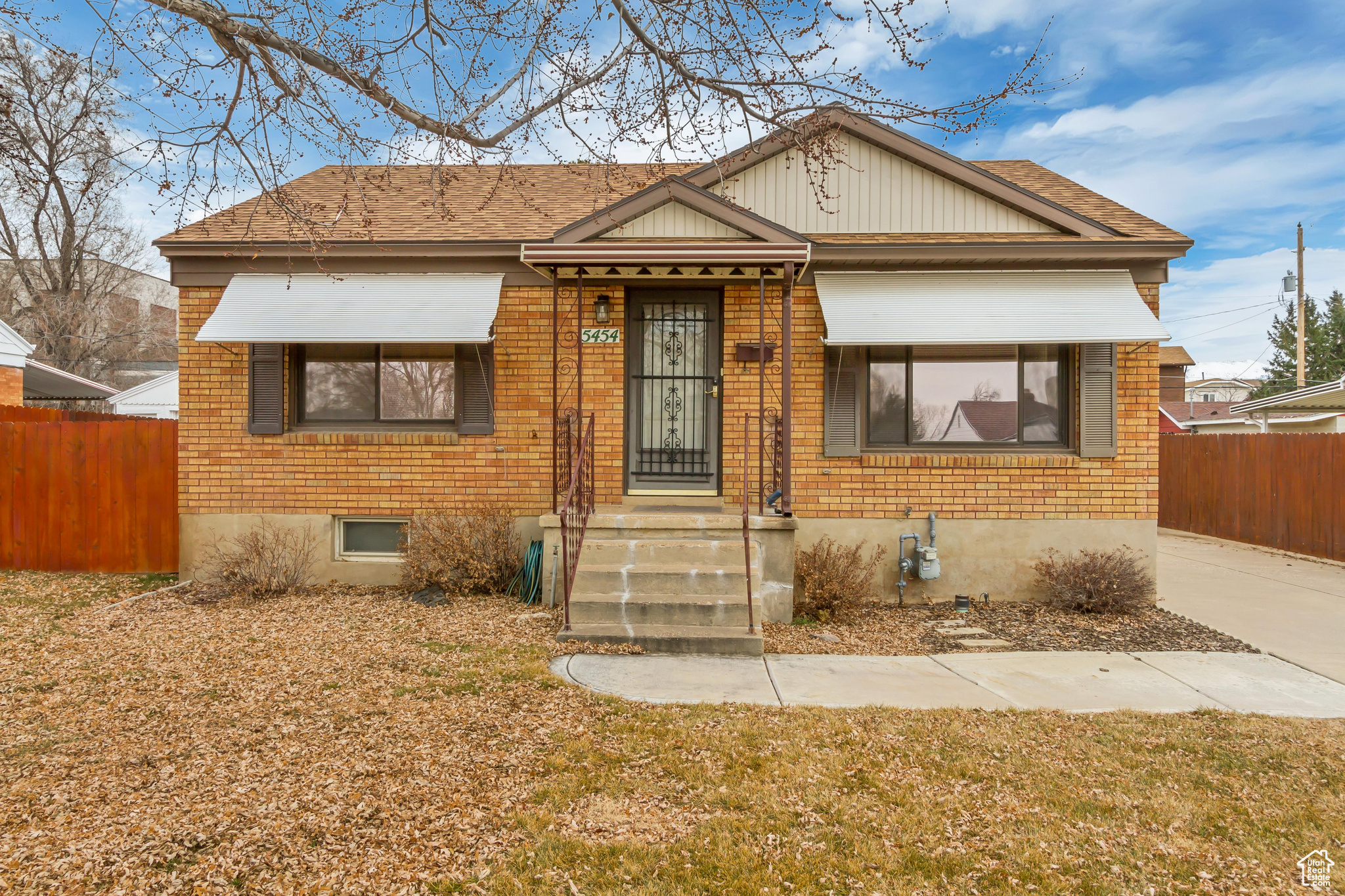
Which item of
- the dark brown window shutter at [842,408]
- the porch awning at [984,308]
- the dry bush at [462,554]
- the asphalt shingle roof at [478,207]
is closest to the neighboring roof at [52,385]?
the asphalt shingle roof at [478,207]

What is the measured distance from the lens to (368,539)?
7664 mm

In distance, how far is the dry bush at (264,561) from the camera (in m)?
6.99

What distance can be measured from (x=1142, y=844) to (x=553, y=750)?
8.46 ft

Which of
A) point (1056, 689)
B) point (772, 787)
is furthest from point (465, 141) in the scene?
point (1056, 689)

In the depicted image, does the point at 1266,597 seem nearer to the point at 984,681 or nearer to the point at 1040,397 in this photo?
the point at 1040,397

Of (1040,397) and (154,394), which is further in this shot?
(154,394)

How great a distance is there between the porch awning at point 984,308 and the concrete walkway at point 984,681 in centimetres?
295

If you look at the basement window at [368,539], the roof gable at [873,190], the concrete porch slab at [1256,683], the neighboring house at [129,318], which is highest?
the neighboring house at [129,318]

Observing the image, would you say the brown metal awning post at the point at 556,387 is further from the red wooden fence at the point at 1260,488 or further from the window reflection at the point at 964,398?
the red wooden fence at the point at 1260,488

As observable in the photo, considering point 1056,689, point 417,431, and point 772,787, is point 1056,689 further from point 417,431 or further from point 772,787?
point 417,431

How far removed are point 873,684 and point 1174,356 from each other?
26209 mm

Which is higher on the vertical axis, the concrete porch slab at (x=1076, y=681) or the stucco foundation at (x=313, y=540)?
the stucco foundation at (x=313, y=540)

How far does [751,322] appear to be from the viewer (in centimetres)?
742

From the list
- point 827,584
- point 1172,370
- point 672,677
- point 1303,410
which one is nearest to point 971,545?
point 827,584
